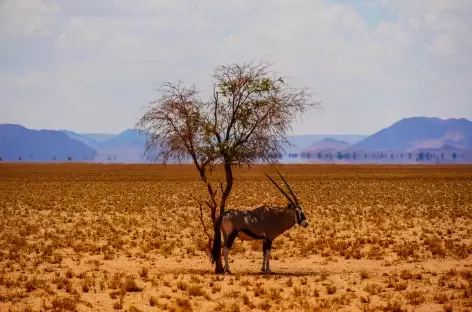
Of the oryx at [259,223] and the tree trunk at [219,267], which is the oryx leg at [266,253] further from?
the tree trunk at [219,267]

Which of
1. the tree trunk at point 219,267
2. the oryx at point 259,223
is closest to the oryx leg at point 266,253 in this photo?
the oryx at point 259,223

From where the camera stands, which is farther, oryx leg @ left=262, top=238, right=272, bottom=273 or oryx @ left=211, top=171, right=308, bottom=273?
oryx leg @ left=262, top=238, right=272, bottom=273

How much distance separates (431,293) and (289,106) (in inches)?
265

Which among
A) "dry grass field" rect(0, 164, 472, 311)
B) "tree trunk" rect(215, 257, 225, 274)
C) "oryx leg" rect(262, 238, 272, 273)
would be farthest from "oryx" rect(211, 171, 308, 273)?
"dry grass field" rect(0, 164, 472, 311)

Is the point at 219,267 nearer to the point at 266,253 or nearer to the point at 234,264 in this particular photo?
the point at 266,253

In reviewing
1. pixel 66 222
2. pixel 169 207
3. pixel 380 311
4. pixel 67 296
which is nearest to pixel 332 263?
pixel 380 311

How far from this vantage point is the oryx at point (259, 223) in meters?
18.6

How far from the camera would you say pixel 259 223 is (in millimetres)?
18703

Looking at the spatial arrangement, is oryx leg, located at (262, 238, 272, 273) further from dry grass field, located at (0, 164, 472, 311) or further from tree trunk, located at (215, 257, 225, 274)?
tree trunk, located at (215, 257, 225, 274)

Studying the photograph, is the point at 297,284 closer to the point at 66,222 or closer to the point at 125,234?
the point at 125,234

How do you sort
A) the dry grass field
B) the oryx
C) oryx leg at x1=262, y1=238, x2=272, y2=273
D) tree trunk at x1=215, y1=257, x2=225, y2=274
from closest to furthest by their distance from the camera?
1. the dry grass field
2. the oryx
3. oryx leg at x1=262, y1=238, x2=272, y2=273
4. tree trunk at x1=215, y1=257, x2=225, y2=274

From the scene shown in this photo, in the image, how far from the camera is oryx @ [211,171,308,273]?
60.9 ft

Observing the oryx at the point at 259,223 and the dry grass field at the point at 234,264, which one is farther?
the oryx at the point at 259,223

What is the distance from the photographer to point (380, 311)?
14.0 metres
